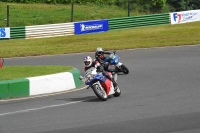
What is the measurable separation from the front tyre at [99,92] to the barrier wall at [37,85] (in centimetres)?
170

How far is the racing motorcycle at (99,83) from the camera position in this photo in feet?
43.0

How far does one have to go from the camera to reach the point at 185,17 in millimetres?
38719

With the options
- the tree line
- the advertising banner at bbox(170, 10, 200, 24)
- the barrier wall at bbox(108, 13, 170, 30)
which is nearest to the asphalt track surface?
the barrier wall at bbox(108, 13, 170, 30)

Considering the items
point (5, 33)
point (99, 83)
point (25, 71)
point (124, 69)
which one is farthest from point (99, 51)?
point (5, 33)

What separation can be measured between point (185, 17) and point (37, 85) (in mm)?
25891

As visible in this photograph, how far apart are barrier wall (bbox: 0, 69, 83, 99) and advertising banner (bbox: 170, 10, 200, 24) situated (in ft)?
78.0

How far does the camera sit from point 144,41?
30.3 meters

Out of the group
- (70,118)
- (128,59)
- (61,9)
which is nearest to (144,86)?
(70,118)

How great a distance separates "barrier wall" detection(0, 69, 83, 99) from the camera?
13625 millimetres

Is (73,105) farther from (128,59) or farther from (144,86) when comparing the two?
(128,59)

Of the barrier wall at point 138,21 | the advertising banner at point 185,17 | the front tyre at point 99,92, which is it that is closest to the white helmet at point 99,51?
the front tyre at point 99,92

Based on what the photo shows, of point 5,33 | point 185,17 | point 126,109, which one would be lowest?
point 126,109

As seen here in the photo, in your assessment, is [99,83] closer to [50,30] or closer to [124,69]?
[124,69]

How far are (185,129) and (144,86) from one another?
6.03 m
